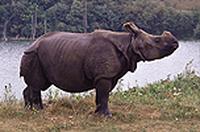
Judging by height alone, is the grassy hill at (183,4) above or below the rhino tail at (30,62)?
below

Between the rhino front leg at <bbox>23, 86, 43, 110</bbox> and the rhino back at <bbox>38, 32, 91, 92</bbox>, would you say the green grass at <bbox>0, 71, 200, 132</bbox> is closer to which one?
the rhino front leg at <bbox>23, 86, 43, 110</bbox>

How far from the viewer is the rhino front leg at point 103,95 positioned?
26.3ft

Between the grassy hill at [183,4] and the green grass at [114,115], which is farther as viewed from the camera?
the grassy hill at [183,4]

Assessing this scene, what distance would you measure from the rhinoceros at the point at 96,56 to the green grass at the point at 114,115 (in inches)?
14.7

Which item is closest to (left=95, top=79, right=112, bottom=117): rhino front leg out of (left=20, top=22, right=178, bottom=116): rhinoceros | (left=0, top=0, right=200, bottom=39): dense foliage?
(left=20, top=22, right=178, bottom=116): rhinoceros

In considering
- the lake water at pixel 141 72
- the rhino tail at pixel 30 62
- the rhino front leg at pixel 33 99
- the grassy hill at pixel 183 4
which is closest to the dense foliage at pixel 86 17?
the grassy hill at pixel 183 4

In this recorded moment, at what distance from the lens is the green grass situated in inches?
301

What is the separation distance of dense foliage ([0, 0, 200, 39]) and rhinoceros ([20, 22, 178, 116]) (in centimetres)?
2730

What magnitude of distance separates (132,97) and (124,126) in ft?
7.56

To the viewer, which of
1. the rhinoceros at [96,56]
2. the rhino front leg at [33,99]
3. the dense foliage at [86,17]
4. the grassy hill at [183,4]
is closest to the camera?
the rhinoceros at [96,56]

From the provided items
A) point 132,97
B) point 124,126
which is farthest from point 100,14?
point 124,126

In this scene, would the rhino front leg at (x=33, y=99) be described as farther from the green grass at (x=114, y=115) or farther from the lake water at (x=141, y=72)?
the lake water at (x=141, y=72)

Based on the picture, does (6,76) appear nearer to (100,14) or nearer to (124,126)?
(124,126)

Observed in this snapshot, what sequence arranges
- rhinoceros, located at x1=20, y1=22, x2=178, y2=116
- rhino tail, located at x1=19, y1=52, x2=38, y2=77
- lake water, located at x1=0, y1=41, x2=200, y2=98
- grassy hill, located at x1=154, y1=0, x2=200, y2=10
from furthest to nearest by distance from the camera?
grassy hill, located at x1=154, y1=0, x2=200, y2=10 < lake water, located at x1=0, y1=41, x2=200, y2=98 < rhino tail, located at x1=19, y1=52, x2=38, y2=77 < rhinoceros, located at x1=20, y1=22, x2=178, y2=116
